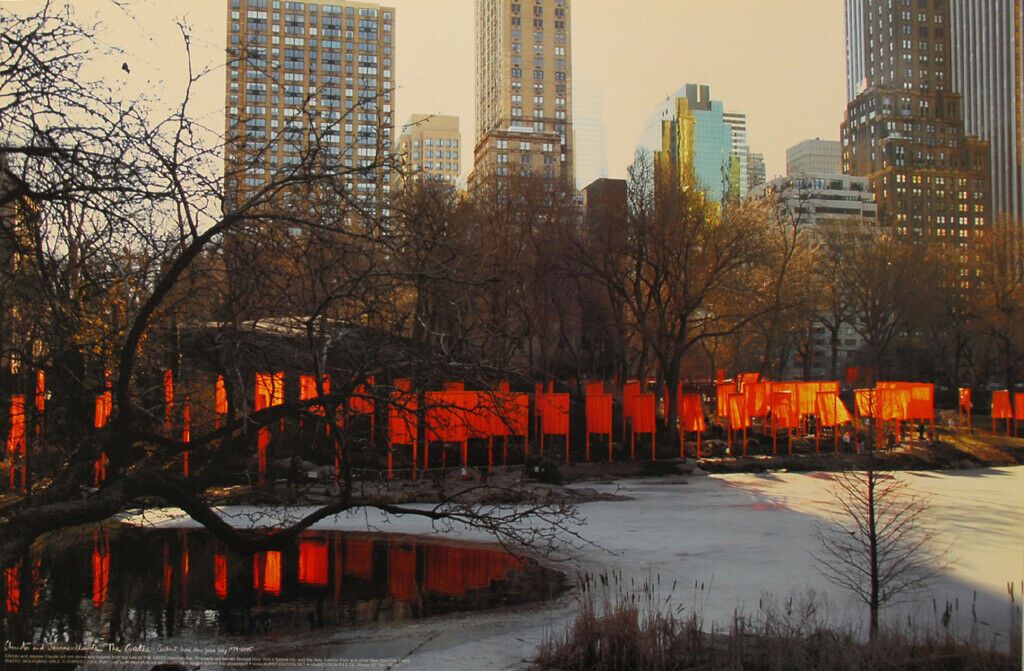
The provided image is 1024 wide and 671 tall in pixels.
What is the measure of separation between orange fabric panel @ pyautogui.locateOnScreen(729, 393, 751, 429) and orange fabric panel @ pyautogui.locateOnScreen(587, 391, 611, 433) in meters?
3.86

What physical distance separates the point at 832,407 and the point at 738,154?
7260 millimetres

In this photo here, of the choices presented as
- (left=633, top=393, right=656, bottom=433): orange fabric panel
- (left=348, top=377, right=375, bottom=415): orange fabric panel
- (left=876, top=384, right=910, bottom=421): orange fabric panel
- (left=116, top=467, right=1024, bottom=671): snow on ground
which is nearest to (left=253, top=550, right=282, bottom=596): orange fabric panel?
(left=116, top=467, right=1024, bottom=671): snow on ground

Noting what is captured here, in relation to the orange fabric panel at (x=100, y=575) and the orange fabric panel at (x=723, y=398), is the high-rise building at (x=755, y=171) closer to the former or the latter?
the orange fabric panel at (x=723, y=398)

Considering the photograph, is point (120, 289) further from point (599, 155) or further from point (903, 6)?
point (599, 155)

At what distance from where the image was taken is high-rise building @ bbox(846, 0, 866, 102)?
407 inches

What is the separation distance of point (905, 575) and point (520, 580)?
13.0 ft

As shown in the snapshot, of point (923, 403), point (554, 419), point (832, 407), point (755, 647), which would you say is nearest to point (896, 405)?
point (923, 403)

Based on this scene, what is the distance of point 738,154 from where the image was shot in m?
20.7

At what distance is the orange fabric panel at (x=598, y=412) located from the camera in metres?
21.4

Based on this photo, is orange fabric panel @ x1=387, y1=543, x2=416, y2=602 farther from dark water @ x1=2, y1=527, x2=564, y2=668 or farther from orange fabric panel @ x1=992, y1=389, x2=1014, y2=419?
orange fabric panel @ x1=992, y1=389, x2=1014, y2=419

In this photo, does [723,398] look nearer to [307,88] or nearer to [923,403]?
[923,403]

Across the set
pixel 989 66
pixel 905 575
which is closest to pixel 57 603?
pixel 905 575

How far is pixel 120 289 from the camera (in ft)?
22.9

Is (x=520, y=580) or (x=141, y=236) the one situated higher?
(x=141, y=236)
